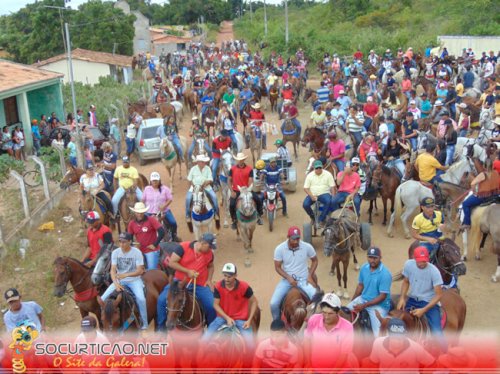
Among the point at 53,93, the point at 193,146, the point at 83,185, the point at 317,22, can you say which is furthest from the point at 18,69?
the point at 317,22

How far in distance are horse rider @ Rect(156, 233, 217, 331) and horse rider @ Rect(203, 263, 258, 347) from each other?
53cm

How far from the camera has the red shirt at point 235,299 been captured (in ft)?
26.1

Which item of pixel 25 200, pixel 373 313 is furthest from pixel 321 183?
pixel 25 200

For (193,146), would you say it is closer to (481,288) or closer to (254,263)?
(254,263)

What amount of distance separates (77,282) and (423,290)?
210 inches

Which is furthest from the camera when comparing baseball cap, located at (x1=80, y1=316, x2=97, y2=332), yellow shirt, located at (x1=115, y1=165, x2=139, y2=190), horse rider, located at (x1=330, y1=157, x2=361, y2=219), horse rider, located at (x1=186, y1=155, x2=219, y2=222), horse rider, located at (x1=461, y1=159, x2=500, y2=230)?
yellow shirt, located at (x1=115, y1=165, x2=139, y2=190)

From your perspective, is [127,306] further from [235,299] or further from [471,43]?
[471,43]

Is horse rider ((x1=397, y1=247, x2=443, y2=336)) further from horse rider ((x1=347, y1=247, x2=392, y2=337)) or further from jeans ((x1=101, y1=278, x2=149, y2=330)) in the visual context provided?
jeans ((x1=101, y1=278, x2=149, y2=330))

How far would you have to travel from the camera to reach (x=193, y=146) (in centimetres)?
1731

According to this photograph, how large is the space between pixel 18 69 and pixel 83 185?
14439 millimetres

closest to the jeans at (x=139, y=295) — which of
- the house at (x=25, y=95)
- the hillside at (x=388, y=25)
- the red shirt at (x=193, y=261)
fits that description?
the red shirt at (x=193, y=261)

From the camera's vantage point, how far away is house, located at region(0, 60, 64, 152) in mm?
22844

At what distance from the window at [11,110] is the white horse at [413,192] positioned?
17.9m

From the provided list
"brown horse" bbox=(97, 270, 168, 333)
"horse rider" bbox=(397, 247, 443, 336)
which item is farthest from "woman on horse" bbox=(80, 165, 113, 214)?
"horse rider" bbox=(397, 247, 443, 336)
